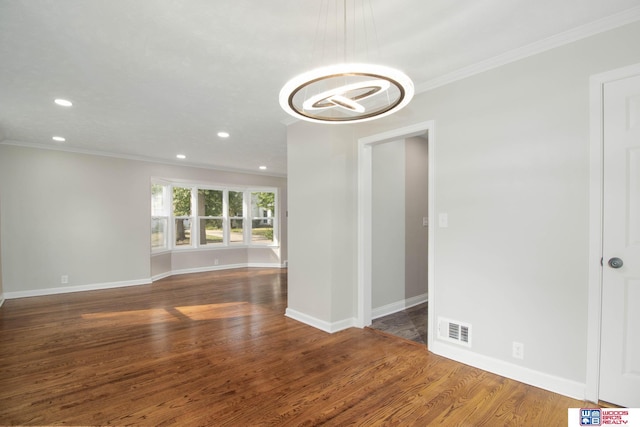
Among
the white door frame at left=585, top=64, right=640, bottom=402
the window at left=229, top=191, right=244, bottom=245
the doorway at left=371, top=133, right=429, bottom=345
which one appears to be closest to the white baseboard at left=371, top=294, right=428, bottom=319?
the doorway at left=371, top=133, right=429, bottom=345

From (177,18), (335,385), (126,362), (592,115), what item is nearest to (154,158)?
(126,362)

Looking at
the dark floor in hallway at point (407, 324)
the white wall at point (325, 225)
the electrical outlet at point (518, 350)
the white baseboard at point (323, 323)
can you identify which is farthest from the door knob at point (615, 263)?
the white baseboard at point (323, 323)

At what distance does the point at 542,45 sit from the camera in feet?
7.32

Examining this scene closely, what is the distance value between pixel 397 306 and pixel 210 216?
529 centimetres

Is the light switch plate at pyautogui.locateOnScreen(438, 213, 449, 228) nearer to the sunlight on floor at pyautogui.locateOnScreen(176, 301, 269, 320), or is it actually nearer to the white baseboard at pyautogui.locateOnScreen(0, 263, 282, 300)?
the sunlight on floor at pyautogui.locateOnScreen(176, 301, 269, 320)

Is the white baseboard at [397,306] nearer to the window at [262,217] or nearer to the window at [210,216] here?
the window at [262,217]

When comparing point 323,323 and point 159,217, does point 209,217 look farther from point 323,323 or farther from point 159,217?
point 323,323

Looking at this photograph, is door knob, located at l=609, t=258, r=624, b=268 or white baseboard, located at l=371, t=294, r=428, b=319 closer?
door knob, located at l=609, t=258, r=624, b=268

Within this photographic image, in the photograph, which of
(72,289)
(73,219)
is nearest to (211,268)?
(72,289)

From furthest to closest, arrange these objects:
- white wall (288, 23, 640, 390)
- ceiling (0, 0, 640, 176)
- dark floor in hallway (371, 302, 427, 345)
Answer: dark floor in hallway (371, 302, 427, 345) → white wall (288, 23, 640, 390) → ceiling (0, 0, 640, 176)

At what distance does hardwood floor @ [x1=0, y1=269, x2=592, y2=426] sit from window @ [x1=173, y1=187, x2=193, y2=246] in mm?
3212

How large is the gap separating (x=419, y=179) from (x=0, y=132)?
5992 mm

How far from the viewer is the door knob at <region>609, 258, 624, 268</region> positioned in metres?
1.97

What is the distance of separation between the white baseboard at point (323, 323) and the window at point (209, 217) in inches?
168
